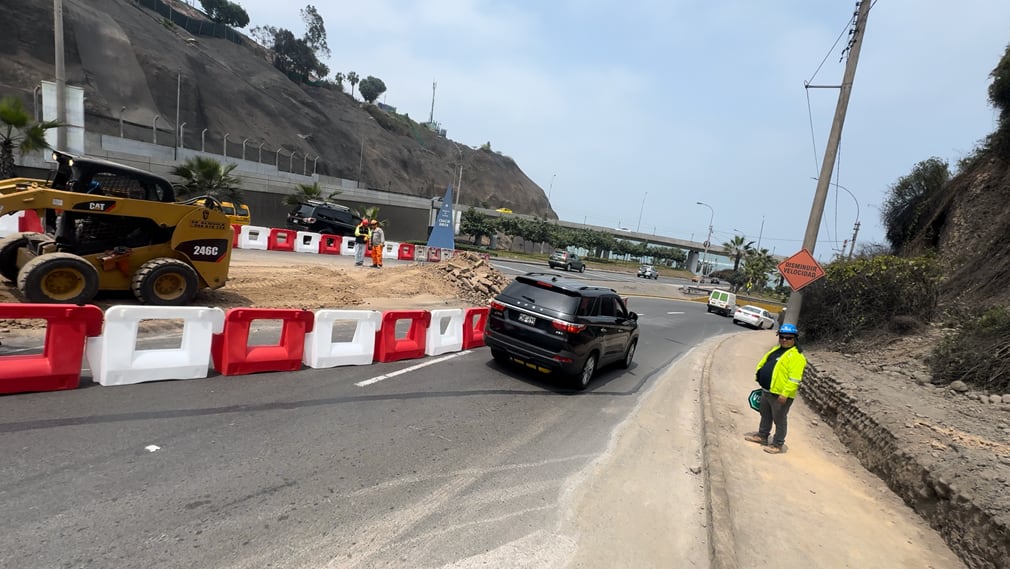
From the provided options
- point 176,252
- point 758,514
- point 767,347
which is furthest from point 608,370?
point 767,347

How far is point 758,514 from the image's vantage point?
5016 mm

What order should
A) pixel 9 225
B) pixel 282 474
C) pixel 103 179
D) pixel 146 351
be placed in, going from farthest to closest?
pixel 9 225, pixel 103 179, pixel 146 351, pixel 282 474

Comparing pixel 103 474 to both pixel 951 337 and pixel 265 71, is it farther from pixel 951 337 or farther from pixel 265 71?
pixel 265 71

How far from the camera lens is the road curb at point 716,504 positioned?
412cm

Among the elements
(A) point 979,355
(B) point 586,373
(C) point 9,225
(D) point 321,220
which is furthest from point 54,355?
(D) point 321,220

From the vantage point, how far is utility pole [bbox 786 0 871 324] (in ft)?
40.9

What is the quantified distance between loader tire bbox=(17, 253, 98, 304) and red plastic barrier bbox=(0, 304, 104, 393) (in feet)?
10.3

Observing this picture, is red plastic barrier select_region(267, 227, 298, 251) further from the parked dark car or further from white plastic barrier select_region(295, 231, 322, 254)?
the parked dark car

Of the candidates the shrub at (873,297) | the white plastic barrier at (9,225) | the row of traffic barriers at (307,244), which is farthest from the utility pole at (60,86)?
the shrub at (873,297)

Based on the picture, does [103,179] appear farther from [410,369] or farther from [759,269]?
[759,269]

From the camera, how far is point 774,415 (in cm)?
705

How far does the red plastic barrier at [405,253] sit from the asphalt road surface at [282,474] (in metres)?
21.5

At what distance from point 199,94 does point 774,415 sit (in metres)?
74.7

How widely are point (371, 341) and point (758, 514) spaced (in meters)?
5.66
